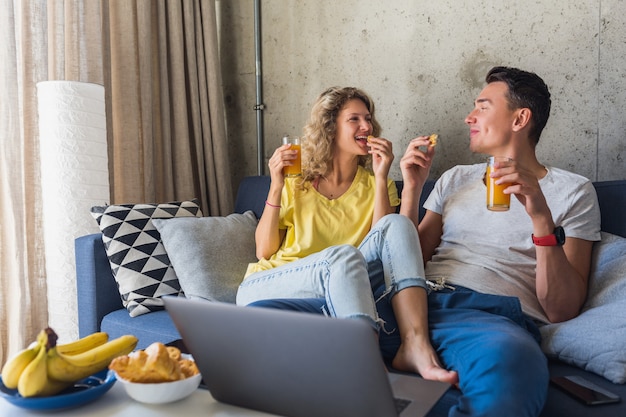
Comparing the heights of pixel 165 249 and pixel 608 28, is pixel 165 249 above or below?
below

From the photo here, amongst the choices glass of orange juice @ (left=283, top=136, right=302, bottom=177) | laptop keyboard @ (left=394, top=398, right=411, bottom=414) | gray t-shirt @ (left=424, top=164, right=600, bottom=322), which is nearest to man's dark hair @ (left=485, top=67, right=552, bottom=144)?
gray t-shirt @ (left=424, top=164, right=600, bottom=322)

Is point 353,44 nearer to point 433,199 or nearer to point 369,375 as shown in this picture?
point 433,199

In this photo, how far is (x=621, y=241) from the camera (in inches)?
72.5

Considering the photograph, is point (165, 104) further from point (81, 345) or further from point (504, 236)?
point (81, 345)

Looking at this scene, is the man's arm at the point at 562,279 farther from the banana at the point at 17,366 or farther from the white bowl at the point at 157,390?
the banana at the point at 17,366

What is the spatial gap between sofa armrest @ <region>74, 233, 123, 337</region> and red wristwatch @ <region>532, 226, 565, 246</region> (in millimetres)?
1557

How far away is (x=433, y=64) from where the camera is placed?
2.69 meters

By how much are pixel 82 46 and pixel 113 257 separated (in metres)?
1.08

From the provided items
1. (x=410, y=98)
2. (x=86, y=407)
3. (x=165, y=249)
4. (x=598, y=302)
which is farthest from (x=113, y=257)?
(x=598, y=302)

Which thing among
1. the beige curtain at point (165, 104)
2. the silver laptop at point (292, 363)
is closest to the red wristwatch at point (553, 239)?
the silver laptop at point (292, 363)

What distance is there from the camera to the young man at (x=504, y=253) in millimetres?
1318

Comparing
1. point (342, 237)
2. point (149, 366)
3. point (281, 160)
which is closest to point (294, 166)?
point (281, 160)

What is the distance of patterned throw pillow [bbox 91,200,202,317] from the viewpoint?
226 cm

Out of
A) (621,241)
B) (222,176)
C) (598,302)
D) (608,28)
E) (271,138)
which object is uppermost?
(608,28)
